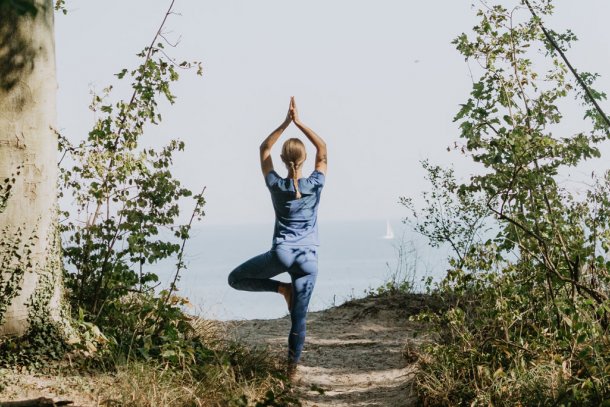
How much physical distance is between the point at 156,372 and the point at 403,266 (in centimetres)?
720

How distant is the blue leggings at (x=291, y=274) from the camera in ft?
23.6

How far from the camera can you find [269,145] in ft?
24.6

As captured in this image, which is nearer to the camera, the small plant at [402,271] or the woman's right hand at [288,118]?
the woman's right hand at [288,118]

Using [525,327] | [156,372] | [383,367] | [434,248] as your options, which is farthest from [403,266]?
[156,372]

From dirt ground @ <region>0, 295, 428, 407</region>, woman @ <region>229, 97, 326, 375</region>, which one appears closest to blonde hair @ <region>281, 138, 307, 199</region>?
woman @ <region>229, 97, 326, 375</region>

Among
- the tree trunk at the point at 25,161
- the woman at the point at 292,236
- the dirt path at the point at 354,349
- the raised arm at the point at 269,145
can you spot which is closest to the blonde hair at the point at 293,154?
the woman at the point at 292,236

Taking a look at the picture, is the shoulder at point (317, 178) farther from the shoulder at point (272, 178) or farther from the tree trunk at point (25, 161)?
the tree trunk at point (25, 161)

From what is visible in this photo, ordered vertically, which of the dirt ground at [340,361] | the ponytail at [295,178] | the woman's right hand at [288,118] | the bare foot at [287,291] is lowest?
the dirt ground at [340,361]

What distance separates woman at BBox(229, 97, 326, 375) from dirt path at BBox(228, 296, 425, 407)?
1.95 ft

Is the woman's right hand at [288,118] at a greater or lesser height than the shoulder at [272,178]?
greater

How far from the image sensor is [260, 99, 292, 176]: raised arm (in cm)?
748

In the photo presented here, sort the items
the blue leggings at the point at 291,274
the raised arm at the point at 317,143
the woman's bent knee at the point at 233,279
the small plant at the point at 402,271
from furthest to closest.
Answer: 1. the small plant at the point at 402,271
2. the raised arm at the point at 317,143
3. the woman's bent knee at the point at 233,279
4. the blue leggings at the point at 291,274

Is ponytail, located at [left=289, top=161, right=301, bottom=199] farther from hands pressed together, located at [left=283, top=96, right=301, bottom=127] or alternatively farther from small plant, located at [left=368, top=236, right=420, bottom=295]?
small plant, located at [left=368, top=236, right=420, bottom=295]

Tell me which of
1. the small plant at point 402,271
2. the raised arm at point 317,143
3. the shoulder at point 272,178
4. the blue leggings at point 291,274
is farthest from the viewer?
the small plant at point 402,271
